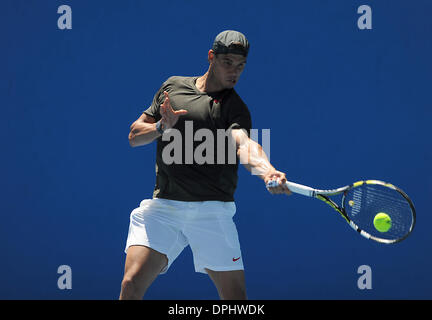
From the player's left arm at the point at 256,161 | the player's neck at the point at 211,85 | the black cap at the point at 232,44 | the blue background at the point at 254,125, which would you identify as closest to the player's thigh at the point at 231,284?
the player's left arm at the point at 256,161

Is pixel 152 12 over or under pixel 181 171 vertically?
over

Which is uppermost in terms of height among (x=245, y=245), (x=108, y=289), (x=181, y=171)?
(x=181, y=171)

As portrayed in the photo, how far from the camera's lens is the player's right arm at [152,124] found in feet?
9.95

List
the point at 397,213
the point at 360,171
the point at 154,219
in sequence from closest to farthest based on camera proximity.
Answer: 1. the point at 397,213
2. the point at 154,219
3. the point at 360,171

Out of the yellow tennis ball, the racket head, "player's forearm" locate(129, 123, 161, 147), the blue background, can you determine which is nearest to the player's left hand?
the racket head

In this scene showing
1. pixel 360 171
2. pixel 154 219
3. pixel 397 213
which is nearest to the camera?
pixel 397 213

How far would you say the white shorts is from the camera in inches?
122

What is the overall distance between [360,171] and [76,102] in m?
1.97

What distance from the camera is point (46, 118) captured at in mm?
4879

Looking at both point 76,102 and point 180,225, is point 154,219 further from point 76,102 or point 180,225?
point 76,102

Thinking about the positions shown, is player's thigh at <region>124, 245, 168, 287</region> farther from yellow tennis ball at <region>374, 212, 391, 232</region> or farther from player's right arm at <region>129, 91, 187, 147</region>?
yellow tennis ball at <region>374, 212, 391, 232</region>

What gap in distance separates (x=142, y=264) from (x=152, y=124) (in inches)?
24.3

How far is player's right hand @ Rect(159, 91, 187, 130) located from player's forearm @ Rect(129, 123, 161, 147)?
0.08 metres

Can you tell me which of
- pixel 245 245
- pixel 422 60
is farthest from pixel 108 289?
pixel 422 60
